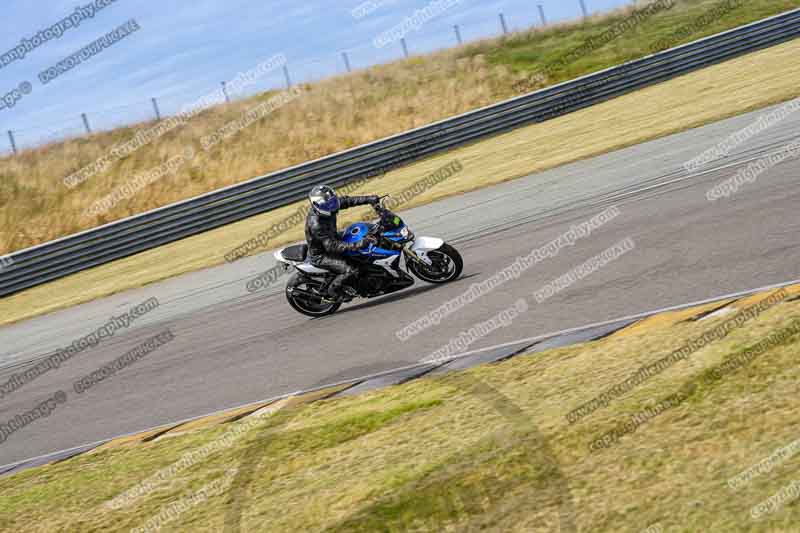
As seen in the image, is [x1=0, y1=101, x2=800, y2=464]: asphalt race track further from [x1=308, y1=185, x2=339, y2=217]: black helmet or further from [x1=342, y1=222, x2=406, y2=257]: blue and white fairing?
[x1=308, y1=185, x2=339, y2=217]: black helmet

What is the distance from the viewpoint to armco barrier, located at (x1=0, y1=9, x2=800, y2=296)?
83.0 feet

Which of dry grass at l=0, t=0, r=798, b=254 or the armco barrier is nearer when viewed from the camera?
the armco barrier

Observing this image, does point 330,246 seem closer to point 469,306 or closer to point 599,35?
point 469,306

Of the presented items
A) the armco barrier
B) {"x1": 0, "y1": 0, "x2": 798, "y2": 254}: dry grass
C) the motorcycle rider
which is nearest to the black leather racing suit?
the motorcycle rider

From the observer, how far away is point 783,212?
9.98 meters

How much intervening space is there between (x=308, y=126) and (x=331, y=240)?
98.3 feet

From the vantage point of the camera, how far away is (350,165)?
2720 cm

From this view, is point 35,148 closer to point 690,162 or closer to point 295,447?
point 690,162

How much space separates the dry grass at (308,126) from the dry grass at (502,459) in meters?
30.5

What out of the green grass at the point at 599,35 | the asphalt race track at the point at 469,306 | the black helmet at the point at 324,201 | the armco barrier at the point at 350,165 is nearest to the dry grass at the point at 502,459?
the asphalt race track at the point at 469,306

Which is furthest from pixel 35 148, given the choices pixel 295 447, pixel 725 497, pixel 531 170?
pixel 725 497

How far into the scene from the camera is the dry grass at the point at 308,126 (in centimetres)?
3700

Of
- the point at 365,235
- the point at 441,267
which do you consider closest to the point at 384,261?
the point at 365,235

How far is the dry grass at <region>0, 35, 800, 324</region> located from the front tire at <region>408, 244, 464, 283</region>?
9.72 meters
